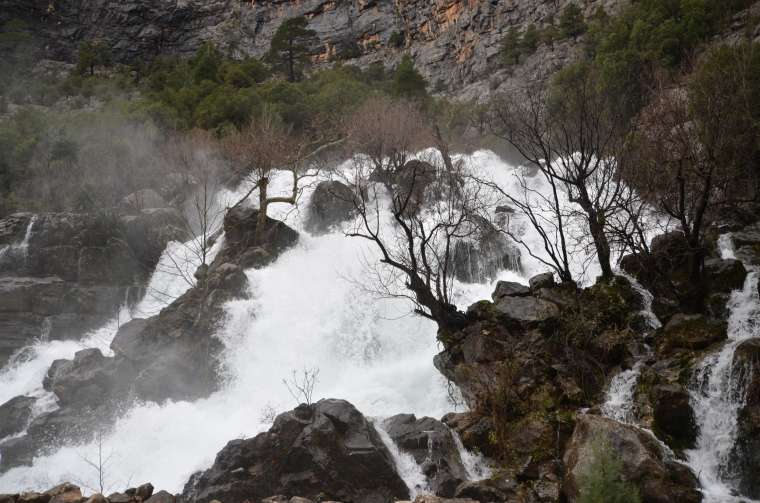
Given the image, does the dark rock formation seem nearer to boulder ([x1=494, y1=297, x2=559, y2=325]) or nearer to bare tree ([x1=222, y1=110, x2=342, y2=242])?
bare tree ([x1=222, y1=110, x2=342, y2=242])

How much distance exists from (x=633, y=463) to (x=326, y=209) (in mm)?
16887

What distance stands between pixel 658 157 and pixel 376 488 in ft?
34.9

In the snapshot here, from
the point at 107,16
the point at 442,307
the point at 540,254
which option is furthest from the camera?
the point at 107,16

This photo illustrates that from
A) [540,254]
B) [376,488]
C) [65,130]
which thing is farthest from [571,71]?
[65,130]

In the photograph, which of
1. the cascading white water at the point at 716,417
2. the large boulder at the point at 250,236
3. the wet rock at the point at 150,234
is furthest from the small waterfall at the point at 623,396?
the wet rock at the point at 150,234

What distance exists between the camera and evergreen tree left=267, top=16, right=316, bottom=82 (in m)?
45.8

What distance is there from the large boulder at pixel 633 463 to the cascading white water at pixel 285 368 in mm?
2115

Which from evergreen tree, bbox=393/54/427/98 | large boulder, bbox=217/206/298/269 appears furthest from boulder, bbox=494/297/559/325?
evergreen tree, bbox=393/54/427/98

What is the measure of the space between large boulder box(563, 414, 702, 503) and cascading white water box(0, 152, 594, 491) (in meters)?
2.11

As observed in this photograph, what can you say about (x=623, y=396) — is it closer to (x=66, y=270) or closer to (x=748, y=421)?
(x=748, y=421)

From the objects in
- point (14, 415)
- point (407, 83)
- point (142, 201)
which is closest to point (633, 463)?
point (14, 415)

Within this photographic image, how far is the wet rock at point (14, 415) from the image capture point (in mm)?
14422

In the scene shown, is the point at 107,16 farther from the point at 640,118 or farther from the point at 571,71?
the point at 640,118

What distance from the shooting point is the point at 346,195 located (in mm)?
22109
